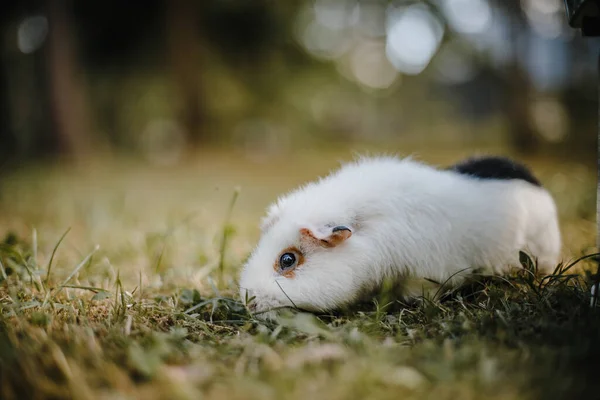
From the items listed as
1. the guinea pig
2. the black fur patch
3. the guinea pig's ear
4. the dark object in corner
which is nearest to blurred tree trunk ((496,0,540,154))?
the black fur patch

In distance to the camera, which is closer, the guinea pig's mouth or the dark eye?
the guinea pig's mouth

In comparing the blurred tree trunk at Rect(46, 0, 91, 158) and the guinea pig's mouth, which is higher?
the blurred tree trunk at Rect(46, 0, 91, 158)

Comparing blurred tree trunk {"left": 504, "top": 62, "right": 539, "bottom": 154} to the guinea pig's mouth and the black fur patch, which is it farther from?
the guinea pig's mouth

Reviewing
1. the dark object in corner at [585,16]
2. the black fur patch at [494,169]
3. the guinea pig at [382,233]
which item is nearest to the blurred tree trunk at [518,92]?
the black fur patch at [494,169]

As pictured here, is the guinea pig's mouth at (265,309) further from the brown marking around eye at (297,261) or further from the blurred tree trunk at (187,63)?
the blurred tree trunk at (187,63)

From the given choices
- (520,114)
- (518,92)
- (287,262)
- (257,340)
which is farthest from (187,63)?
(257,340)

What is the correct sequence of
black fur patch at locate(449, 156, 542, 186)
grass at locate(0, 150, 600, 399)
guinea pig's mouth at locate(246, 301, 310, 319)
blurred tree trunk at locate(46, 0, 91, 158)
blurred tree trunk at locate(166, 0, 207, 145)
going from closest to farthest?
grass at locate(0, 150, 600, 399) → guinea pig's mouth at locate(246, 301, 310, 319) → black fur patch at locate(449, 156, 542, 186) → blurred tree trunk at locate(46, 0, 91, 158) → blurred tree trunk at locate(166, 0, 207, 145)

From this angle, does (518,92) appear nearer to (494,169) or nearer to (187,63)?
(187,63)
